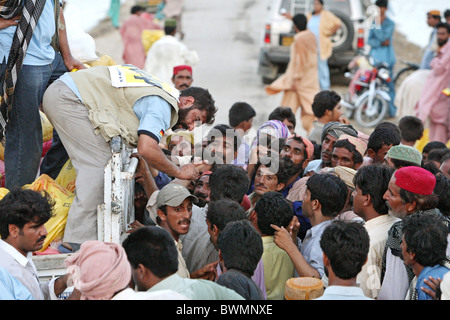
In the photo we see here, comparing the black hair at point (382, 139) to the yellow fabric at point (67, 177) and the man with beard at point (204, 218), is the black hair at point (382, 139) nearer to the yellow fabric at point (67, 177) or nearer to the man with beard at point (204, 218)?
the man with beard at point (204, 218)

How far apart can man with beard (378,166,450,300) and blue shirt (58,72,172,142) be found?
4.71 feet

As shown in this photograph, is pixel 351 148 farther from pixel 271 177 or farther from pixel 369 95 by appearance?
pixel 369 95

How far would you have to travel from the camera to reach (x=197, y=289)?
3.21m

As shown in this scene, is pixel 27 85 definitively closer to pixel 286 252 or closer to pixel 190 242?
pixel 190 242

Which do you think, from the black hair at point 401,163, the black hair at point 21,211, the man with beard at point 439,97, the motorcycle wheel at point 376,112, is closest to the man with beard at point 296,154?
the black hair at point 401,163

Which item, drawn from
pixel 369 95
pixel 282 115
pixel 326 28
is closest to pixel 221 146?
pixel 282 115

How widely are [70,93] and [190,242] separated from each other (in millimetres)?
1223

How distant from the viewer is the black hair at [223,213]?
4098mm

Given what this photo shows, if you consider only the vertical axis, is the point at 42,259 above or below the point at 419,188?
below

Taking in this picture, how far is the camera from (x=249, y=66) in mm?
14992

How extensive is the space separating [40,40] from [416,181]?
2546mm

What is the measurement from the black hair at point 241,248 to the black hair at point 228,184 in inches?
36.9

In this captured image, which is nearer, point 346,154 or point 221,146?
point 346,154

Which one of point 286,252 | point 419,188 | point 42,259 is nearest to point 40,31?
point 42,259
